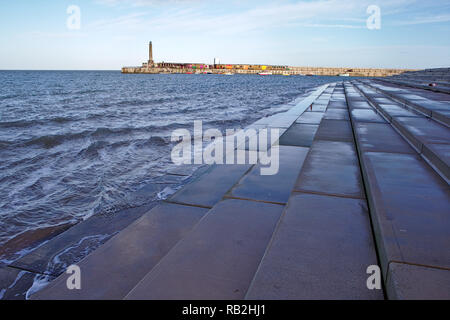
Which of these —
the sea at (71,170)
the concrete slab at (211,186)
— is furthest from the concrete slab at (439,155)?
the sea at (71,170)

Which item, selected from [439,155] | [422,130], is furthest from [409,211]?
[422,130]

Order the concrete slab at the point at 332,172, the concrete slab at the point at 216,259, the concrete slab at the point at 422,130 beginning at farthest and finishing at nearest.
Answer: the concrete slab at the point at 422,130 < the concrete slab at the point at 332,172 < the concrete slab at the point at 216,259

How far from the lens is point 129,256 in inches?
113

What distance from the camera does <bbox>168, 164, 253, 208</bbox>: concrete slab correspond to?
4.15 m

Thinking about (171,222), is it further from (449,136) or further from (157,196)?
(449,136)

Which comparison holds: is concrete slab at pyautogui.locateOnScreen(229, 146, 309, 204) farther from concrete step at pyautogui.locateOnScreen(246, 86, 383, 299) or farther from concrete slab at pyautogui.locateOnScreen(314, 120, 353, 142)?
concrete slab at pyautogui.locateOnScreen(314, 120, 353, 142)

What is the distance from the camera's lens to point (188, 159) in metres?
7.72

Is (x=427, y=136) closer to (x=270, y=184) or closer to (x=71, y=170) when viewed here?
(x=270, y=184)

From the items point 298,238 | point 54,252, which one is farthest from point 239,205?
point 54,252

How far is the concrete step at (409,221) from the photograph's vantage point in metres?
1.92

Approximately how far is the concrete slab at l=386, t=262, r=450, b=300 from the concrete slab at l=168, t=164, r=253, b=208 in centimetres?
240

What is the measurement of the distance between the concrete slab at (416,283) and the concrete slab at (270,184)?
5.97 ft

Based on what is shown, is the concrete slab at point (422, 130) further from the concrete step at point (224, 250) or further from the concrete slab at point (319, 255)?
the concrete slab at point (319, 255)

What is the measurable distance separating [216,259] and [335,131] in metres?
6.43
